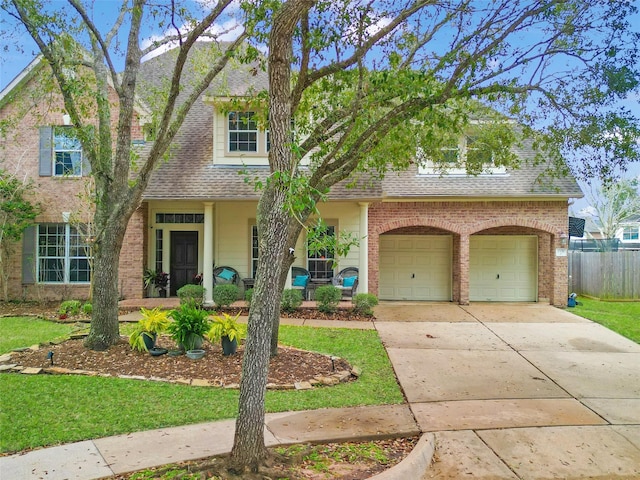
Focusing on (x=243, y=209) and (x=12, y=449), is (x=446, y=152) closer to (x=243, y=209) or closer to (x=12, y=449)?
(x=243, y=209)

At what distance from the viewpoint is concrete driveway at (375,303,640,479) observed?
4.67 metres

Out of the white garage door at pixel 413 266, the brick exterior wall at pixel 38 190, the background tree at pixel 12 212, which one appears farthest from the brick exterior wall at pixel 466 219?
the background tree at pixel 12 212

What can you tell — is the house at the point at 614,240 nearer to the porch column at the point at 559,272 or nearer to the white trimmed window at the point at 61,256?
the porch column at the point at 559,272

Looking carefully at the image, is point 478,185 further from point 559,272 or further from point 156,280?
point 156,280

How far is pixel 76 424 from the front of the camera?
17.0 ft

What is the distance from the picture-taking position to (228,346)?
311 inches

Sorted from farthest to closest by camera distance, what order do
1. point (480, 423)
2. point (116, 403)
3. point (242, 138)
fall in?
point (242, 138), point (116, 403), point (480, 423)

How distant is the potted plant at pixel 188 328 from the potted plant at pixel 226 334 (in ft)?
0.52

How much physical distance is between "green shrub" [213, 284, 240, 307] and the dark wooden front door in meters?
2.25

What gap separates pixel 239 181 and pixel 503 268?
29.8ft

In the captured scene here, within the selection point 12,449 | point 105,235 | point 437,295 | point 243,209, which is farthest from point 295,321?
point 12,449

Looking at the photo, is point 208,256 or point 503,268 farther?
point 503,268

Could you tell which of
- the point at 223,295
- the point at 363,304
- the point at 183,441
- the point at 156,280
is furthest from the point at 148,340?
the point at 156,280

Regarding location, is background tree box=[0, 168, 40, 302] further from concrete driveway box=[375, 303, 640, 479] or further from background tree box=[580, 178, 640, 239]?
background tree box=[580, 178, 640, 239]
